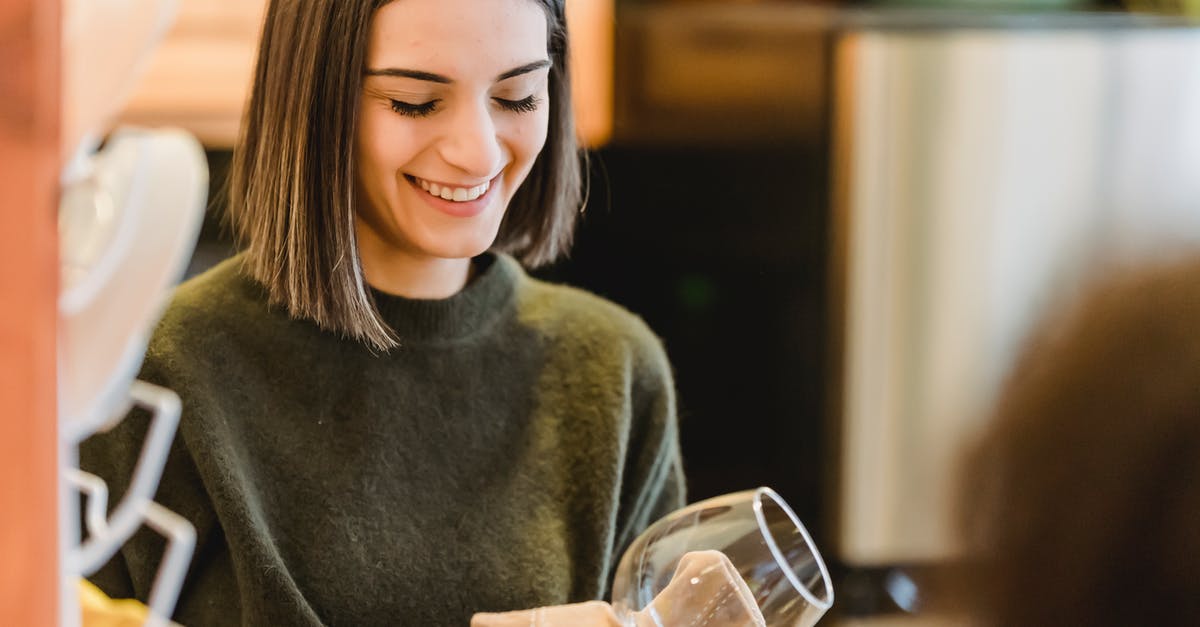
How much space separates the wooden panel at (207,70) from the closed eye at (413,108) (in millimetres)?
1205

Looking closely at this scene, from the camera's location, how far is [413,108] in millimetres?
721

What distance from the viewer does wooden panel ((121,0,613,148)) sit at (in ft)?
6.34

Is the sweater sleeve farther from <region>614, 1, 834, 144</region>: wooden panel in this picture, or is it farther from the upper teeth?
<region>614, 1, 834, 144</region>: wooden panel

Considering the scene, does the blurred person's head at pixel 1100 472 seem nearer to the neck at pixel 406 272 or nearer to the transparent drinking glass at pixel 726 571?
the transparent drinking glass at pixel 726 571

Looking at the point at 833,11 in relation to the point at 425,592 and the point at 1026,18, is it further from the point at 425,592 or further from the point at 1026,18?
the point at 425,592

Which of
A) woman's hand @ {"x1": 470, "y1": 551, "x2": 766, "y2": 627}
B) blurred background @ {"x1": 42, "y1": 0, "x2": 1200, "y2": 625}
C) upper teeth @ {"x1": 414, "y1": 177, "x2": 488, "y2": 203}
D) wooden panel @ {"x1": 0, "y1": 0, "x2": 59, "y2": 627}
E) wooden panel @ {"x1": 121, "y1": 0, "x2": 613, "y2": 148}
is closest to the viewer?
wooden panel @ {"x1": 0, "y1": 0, "x2": 59, "y2": 627}

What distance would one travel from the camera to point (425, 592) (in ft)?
2.56

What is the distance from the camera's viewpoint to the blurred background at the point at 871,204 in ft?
5.81

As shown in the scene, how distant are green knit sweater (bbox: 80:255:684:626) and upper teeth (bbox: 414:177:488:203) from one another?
88 mm

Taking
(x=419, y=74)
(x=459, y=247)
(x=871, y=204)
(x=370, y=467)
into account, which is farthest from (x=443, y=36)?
(x=871, y=204)

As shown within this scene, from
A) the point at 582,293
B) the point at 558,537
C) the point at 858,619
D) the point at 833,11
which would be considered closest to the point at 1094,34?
the point at 833,11

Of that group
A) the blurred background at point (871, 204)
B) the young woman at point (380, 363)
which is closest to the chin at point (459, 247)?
the young woman at point (380, 363)

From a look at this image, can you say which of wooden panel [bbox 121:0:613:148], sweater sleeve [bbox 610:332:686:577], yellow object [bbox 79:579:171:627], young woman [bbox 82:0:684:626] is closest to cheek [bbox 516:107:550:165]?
young woman [bbox 82:0:684:626]

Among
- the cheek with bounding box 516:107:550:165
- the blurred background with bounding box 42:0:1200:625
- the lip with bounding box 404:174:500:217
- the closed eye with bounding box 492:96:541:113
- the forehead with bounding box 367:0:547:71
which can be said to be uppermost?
the forehead with bounding box 367:0:547:71
